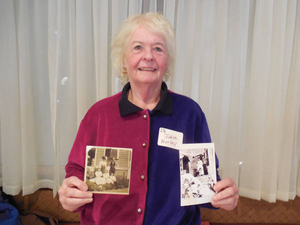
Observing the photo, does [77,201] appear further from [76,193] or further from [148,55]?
[148,55]

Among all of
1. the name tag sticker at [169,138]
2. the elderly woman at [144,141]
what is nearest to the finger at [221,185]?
the elderly woman at [144,141]

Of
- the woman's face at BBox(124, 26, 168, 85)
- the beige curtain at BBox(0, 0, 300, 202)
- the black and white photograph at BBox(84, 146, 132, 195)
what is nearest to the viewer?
the black and white photograph at BBox(84, 146, 132, 195)

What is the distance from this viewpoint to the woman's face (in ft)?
3.01

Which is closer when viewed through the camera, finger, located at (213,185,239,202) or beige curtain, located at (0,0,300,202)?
finger, located at (213,185,239,202)

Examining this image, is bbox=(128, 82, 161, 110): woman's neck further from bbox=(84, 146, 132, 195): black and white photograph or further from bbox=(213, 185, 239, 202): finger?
bbox=(213, 185, 239, 202): finger

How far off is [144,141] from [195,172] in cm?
24

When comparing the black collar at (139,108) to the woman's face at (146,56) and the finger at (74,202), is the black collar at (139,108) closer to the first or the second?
the woman's face at (146,56)

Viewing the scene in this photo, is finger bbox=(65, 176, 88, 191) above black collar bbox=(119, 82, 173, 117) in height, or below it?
below

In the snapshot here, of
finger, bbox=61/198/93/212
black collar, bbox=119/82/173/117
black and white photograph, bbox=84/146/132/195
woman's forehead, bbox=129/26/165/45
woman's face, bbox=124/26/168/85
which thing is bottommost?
finger, bbox=61/198/93/212

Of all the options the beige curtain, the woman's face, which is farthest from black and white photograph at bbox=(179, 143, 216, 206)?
the beige curtain

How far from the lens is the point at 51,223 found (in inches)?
64.9

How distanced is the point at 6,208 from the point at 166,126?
4.67ft

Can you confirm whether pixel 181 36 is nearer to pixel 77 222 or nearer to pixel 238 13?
pixel 238 13

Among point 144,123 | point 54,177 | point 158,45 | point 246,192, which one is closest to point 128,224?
point 144,123
